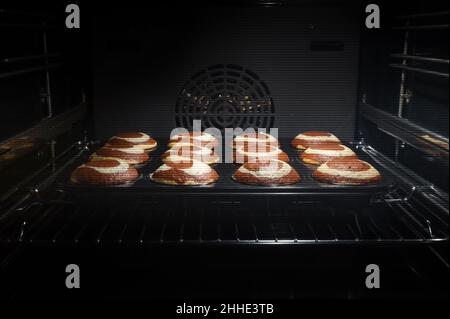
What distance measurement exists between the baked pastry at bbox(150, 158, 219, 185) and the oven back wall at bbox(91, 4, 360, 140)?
0.15 meters

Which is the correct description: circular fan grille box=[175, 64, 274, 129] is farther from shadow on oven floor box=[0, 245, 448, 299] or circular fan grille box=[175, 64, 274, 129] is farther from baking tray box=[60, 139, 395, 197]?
shadow on oven floor box=[0, 245, 448, 299]

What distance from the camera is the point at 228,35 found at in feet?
4.84

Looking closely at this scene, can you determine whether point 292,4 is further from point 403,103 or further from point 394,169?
point 394,169

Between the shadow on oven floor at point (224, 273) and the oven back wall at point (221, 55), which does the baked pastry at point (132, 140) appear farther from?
the shadow on oven floor at point (224, 273)

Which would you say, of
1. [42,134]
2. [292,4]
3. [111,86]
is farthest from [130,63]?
[292,4]

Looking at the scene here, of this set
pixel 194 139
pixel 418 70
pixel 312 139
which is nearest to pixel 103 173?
pixel 194 139

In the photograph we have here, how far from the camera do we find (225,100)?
1.54 meters

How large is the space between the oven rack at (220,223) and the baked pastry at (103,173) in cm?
7

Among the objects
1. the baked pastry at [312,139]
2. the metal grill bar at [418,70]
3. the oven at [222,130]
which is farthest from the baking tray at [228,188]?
the metal grill bar at [418,70]

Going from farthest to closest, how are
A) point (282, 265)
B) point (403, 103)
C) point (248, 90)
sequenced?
point (248, 90) → point (403, 103) → point (282, 265)

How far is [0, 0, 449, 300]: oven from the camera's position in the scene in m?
1.20

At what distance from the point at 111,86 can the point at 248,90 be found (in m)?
0.38

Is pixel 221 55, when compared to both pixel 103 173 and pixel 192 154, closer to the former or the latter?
pixel 192 154

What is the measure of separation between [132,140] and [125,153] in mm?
46
